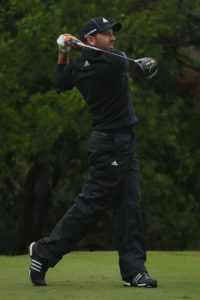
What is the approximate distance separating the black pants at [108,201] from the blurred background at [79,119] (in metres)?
16.9

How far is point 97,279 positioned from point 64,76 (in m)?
1.66

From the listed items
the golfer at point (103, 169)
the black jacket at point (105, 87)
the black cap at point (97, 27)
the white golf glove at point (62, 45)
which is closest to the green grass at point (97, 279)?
the golfer at point (103, 169)

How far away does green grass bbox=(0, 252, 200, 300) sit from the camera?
7055 millimetres

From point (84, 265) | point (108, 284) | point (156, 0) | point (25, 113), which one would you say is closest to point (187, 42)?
point (156, 0)

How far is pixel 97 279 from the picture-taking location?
27.4ft

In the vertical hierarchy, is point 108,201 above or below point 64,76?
below

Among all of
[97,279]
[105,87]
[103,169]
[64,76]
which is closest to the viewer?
[105,87]

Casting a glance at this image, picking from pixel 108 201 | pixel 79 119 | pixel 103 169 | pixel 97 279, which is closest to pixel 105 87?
pixel 103 169

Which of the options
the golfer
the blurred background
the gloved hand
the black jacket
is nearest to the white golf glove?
the golfer

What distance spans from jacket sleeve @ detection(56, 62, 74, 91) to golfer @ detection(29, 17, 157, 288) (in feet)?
0.29

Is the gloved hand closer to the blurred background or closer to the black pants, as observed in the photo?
the black pants

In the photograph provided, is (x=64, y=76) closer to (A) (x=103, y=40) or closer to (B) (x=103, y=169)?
(A) (x=103, y=40)

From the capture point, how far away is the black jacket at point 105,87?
7.60m

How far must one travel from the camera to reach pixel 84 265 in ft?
31.9
